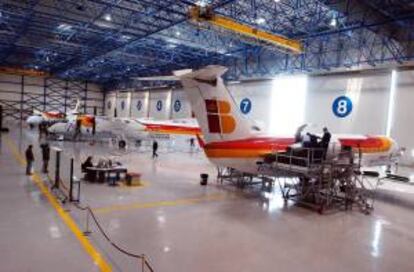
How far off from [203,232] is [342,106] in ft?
57.0

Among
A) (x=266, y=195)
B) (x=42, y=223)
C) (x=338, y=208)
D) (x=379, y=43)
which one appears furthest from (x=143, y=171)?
(x=379, y=43)

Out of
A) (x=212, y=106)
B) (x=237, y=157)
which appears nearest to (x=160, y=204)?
(x=237, y=157)

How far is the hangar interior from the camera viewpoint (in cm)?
738

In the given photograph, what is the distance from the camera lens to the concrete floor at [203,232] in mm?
6598

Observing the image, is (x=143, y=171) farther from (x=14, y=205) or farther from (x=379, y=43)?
(x=379, y=43)

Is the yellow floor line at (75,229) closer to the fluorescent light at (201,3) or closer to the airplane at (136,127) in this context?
the fluorescent light at (201,3)

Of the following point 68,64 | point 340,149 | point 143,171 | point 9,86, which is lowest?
point 143,171

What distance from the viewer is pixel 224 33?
19.2 meters

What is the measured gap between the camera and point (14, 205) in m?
9.77

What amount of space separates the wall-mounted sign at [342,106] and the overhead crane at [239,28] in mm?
4410

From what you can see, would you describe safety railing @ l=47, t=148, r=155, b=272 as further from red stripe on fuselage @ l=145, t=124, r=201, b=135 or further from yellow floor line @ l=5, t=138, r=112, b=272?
red stripe on fuselage @ l=145, t=124, r=201, b=135

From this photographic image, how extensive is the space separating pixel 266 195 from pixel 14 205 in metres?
9.14

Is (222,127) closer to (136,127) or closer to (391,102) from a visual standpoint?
(391,102)

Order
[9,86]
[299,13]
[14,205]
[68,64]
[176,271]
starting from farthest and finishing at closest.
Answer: [9,86] → [68,64] → [299,13] → [14,205] → [176,271]
